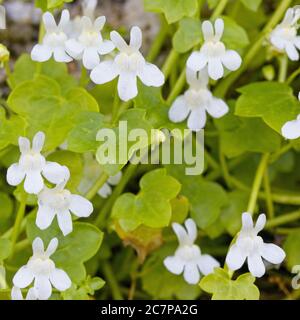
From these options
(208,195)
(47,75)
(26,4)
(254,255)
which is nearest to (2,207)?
(47,75)

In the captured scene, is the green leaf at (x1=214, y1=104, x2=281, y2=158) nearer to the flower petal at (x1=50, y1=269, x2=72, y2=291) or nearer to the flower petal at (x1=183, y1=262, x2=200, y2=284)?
the flower petal at (x1=183, y1=262, x2=200, y2=284)

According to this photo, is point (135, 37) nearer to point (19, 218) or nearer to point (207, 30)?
point (207, 30)

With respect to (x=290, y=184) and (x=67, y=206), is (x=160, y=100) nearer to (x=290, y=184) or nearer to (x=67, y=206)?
(x=67, y=206)

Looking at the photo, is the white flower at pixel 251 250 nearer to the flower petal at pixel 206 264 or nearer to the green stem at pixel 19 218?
the flower petal at pixel 206 264

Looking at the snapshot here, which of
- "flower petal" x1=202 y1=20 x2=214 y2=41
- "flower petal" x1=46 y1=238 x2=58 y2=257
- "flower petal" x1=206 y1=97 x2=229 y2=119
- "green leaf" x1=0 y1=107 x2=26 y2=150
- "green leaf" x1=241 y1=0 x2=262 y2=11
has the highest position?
"green leaf" x1=241 y1=0 x2=262 y2=11

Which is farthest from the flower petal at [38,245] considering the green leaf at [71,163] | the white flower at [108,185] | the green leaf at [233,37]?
the green leaf at [233,37]

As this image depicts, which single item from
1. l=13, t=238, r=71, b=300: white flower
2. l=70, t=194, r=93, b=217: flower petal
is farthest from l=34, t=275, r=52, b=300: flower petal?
l=70, t=194, r=93, b=217: flower petal
